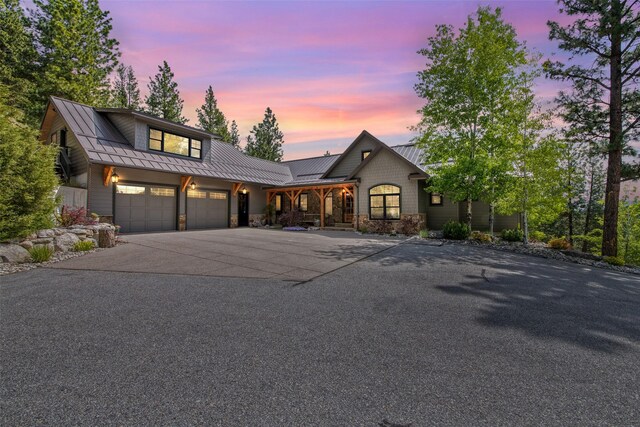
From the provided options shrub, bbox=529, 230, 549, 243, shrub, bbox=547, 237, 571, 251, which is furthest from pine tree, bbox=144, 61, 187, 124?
shrub, bbox=547, 237, 571, 251

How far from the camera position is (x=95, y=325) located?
11.6ft

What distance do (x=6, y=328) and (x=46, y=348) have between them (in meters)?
1.05

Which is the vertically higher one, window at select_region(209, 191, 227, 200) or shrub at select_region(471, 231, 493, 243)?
window at select_region(209, 191, 227, 200)

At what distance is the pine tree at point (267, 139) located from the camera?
42.7m

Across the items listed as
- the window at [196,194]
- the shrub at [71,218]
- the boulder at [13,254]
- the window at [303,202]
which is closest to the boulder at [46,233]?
the boulder at [13,254]

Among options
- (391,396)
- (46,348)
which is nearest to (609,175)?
(391,396)

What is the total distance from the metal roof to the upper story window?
0.54 metres

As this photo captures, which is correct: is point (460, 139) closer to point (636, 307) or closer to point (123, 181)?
point (636, 307)

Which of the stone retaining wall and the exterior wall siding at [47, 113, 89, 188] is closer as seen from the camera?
the stone retaining wall

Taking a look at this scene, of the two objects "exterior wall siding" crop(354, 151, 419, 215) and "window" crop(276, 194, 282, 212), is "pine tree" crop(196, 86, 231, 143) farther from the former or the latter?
"exterior wall siding" crop(354, 151, 419, 215)

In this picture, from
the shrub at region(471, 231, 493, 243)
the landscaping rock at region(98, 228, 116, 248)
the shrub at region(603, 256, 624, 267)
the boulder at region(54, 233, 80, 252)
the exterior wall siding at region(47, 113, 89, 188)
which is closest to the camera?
the boulder at region(54, 233, 80, 252)

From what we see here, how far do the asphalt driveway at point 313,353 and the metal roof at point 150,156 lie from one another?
9.28m

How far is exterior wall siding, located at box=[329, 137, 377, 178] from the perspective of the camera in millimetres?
18547

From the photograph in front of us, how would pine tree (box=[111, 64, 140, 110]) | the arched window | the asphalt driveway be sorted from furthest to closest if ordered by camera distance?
pine tree (box=[111, 64, 140, 110])
the arched window
the asphalt driveway
